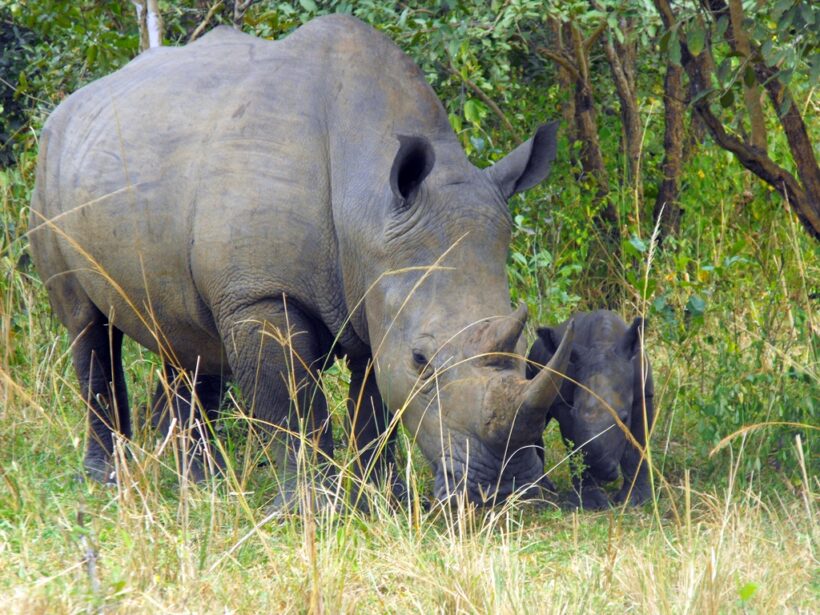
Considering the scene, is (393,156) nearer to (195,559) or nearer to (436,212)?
(436,212)

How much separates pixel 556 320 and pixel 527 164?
2.08 m

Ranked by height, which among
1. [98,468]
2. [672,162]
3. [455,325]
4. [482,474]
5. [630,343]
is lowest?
[98,468]

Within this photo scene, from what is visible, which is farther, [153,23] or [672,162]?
[672,162]

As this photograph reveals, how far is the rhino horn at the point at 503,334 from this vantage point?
4750 millimetres

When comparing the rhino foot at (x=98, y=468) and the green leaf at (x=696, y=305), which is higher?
the green leaf at (x=696, y=305)

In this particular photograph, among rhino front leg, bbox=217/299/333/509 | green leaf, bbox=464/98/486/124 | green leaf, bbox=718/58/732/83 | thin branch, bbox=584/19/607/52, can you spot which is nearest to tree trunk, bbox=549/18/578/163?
thin branch, bbox=584/19/607/52

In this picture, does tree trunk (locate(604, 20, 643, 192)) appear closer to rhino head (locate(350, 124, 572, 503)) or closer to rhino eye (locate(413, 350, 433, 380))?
rhino head (locate(350, 124, 572, 503))

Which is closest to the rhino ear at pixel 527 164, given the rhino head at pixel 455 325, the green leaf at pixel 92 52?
the rhino head at pixel 455 325

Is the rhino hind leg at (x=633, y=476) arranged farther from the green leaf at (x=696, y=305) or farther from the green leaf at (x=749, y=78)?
the green leaf at (x=749, y=78)

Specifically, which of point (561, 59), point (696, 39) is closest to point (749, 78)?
point (696, 39)

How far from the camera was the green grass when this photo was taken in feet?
12.5

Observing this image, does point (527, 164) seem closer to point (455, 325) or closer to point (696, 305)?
point (455, 325)

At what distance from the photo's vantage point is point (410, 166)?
5066mm

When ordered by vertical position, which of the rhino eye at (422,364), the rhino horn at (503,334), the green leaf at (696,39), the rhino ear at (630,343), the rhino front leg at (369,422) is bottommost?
the rhino front leg at (369,422)
